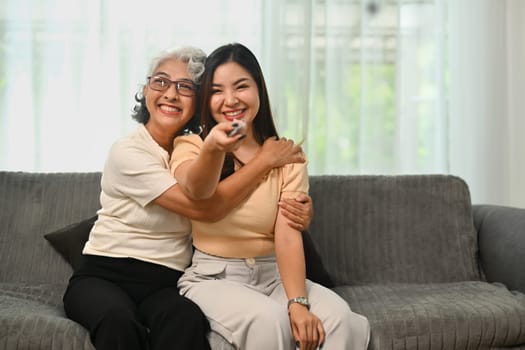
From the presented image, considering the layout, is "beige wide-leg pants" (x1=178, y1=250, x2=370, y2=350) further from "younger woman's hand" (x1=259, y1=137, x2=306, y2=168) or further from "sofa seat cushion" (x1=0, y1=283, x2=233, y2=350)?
"younger woman's hand" (x1=259, y1=137, x2=306, y2=168)

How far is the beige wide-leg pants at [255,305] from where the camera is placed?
163cm

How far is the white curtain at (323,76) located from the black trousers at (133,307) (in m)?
1.22

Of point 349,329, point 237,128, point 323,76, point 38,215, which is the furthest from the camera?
point 323,76

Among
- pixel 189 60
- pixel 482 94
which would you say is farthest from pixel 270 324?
pixel 482 94

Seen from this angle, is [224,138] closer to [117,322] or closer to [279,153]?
[279,153]

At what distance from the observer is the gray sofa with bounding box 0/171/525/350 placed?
2301 mm

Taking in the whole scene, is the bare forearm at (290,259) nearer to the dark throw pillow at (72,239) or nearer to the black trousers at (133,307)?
the black trousers at (133,307)

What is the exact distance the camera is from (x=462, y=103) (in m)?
3.24

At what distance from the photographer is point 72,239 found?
233cm

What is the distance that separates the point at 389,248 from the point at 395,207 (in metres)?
0.16

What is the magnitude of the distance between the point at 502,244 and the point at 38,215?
1654 millimetres

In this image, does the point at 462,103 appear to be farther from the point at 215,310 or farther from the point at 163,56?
the point at 215,310

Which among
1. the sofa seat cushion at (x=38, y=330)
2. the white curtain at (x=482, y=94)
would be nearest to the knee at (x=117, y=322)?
the sofa seat cushion at (x=38, y=330)

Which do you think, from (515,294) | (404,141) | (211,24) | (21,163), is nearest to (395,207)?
(515,294)
